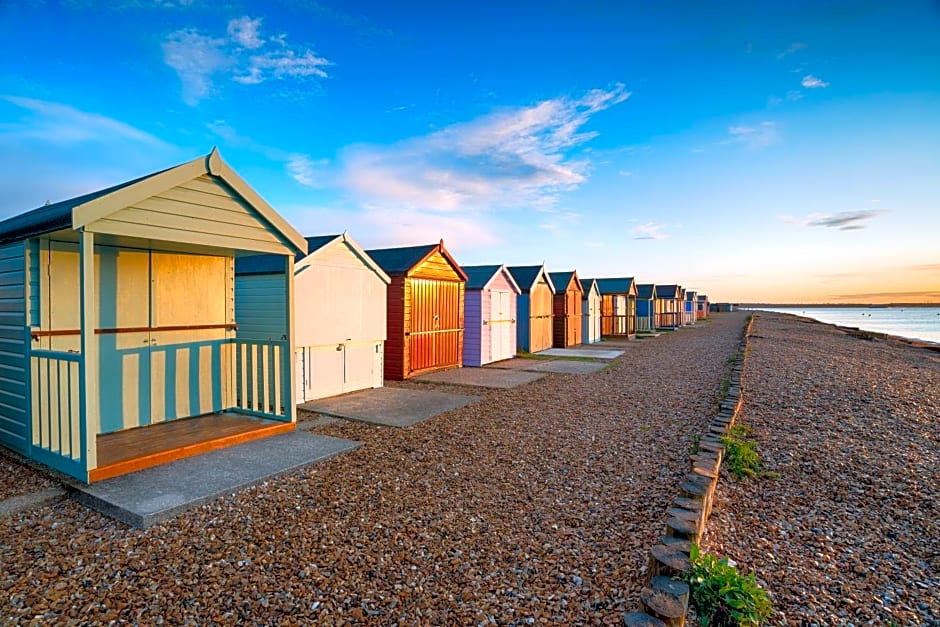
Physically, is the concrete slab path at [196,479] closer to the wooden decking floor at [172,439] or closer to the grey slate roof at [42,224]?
the wooden decking floor at [172,439]

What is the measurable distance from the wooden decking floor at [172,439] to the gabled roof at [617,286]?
83.7 ft

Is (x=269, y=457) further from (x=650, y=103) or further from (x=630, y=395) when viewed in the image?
(x=650, y=103)

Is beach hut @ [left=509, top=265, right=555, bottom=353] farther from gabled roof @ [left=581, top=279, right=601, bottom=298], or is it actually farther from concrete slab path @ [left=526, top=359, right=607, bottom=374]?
gabled roof @ [left=581, top=279, right=601, bottom=298]

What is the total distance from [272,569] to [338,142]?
11888 mm

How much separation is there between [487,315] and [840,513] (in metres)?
11.5

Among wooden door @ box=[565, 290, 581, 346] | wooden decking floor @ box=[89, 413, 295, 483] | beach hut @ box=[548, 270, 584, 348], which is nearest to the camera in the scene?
wooden decking floor @ box=[89, 413, 295, 483]

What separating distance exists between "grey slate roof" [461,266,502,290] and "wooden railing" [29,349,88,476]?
11065 mm

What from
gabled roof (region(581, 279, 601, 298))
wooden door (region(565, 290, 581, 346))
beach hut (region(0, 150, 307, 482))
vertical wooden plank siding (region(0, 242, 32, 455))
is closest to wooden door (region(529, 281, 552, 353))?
wooden door (region(565, 290, 581, 346))

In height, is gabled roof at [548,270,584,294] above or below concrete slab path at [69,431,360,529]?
above

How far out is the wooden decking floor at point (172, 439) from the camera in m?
4.89

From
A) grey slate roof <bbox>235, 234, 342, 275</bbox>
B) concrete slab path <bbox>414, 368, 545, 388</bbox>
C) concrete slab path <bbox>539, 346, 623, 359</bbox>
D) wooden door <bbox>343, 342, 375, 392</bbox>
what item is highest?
grey slate roof <bbox>235, 234, 342, 275</bbox>

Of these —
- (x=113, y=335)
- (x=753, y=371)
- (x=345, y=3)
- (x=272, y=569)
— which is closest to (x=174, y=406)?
(x=113, y=335)

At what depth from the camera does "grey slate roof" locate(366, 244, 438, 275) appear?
12.1 m

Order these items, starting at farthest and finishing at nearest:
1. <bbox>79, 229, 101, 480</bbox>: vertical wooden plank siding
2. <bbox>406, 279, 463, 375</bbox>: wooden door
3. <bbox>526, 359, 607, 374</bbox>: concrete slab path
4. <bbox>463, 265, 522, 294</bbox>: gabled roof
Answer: <bbox>463, 265, 522, 294</bbox>: gabled roof
<bbox>526, 359, 607, 374</bbox>: concrete slab path
<bbox>406, 279, 463, 375</bbox>: wooden door
<bbox>79, 229, 101, 480</bbox>: vertical wooden plank siding
